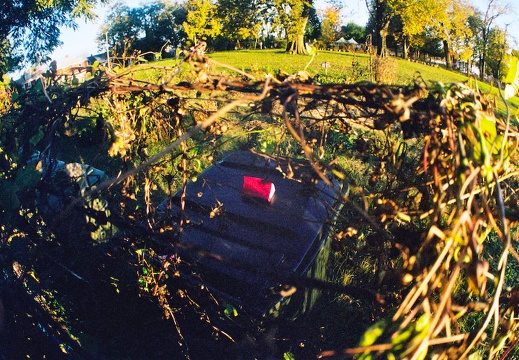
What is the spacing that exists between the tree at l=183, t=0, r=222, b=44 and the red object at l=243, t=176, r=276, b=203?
126ft

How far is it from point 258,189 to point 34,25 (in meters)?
19.2

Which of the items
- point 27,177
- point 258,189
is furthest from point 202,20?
point 27,177

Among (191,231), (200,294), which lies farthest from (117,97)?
(200,294)

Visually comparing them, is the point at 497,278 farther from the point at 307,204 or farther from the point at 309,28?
the point at 309,28

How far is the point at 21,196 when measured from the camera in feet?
6.39

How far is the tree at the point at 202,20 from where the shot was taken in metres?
38.0

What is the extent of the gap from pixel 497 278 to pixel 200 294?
1.56m

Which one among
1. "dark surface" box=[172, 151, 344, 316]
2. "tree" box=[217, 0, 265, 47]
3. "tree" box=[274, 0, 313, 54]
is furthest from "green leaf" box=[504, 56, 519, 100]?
"tree" box=[217, 0, 265, 47]

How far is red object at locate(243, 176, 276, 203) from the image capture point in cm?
255

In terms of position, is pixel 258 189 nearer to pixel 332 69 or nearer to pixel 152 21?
pixel 332 69

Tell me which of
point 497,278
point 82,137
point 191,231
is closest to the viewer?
point 497,278

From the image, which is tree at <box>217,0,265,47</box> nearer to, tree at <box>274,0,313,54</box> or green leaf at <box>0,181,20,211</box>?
tree at <box>274,0,313,54</box>

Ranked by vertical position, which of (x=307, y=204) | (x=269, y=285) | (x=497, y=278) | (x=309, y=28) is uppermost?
(x=309, y=28)

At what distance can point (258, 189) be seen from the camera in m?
2.57
